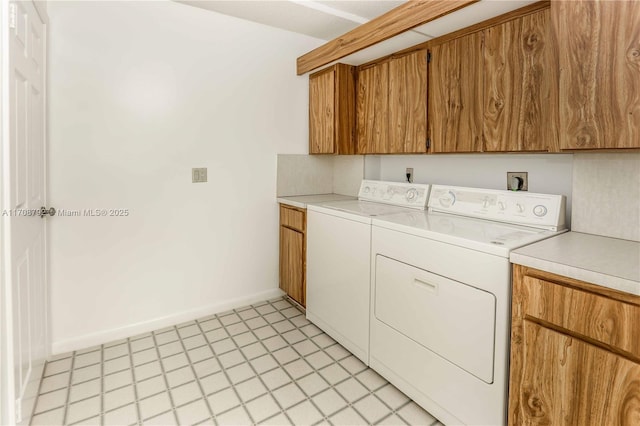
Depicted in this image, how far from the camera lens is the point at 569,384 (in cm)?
116

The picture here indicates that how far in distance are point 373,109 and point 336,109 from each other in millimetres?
308

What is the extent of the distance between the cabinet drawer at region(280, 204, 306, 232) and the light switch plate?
71 centimetres

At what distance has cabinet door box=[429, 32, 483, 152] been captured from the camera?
1.91 metres

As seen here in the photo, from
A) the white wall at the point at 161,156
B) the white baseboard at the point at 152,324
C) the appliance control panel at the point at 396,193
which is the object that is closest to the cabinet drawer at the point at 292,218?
the white wall at the point at 161,156

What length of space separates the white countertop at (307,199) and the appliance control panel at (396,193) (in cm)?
20

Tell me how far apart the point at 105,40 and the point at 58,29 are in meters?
0.24

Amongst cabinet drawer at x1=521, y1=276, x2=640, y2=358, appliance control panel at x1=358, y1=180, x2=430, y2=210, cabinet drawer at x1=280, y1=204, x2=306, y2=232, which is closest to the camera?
cabinet drawer at x1=521, y1=276, x2=640, y2=358

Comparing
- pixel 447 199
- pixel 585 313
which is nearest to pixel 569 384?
pixel 585 313

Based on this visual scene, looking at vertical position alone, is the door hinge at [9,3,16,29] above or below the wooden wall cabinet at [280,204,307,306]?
above

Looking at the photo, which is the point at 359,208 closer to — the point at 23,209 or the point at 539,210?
the point at 539,210

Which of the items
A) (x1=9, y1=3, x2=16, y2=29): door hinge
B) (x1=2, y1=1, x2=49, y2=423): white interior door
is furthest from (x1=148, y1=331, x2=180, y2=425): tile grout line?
(x1=9, y1=3, x2=16, y2=29): door hinge

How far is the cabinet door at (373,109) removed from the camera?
2.54 m

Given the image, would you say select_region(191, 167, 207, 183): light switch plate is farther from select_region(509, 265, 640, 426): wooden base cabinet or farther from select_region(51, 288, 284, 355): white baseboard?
select_region(509, 265, 640, 426): wooden base cabinet

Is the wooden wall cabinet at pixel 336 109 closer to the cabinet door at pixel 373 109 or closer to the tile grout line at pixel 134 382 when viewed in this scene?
the cabinet door at pixel 373 109
